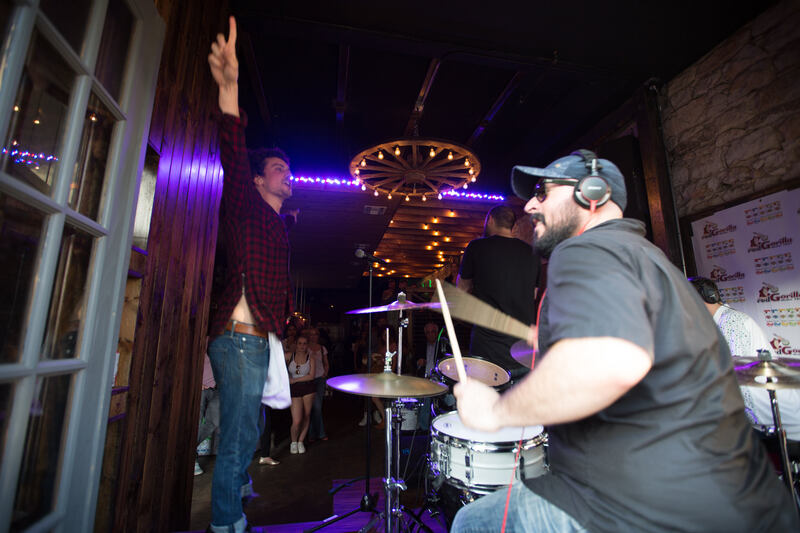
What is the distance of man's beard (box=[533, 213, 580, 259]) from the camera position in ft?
3.96

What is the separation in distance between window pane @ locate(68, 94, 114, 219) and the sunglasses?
4.88 ft

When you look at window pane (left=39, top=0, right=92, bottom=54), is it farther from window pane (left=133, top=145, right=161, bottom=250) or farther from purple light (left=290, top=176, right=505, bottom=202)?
purple light (left=290, top=176, right=505, bottom=202)

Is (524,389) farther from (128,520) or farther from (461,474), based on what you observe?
(128,520)

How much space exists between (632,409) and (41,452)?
158 centimetres

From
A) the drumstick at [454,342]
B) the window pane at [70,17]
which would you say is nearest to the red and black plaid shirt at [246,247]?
the window pane at [70,17]

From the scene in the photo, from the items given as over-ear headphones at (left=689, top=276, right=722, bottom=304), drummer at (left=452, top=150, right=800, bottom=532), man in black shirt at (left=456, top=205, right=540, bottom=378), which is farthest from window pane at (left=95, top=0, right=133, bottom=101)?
over-ear headphones at (left=689, top=276, right=722, bottom=304)

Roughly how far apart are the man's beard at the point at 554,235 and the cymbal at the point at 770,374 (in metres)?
1.13

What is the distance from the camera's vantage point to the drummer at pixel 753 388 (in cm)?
206

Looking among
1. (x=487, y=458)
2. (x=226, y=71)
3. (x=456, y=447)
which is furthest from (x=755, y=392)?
(x=226, y=71)

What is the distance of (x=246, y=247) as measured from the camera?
1.81 metres

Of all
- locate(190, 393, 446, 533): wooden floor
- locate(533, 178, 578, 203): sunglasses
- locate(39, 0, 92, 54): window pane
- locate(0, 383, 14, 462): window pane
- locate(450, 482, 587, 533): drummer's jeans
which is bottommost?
locate(190, 393, 446, 533): wooden floor

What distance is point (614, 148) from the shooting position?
12.8ft

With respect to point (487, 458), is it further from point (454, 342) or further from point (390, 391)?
point (454, 342)

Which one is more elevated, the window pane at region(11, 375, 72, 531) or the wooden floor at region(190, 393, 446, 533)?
the window pane at region(11, 375, 72, 531)
